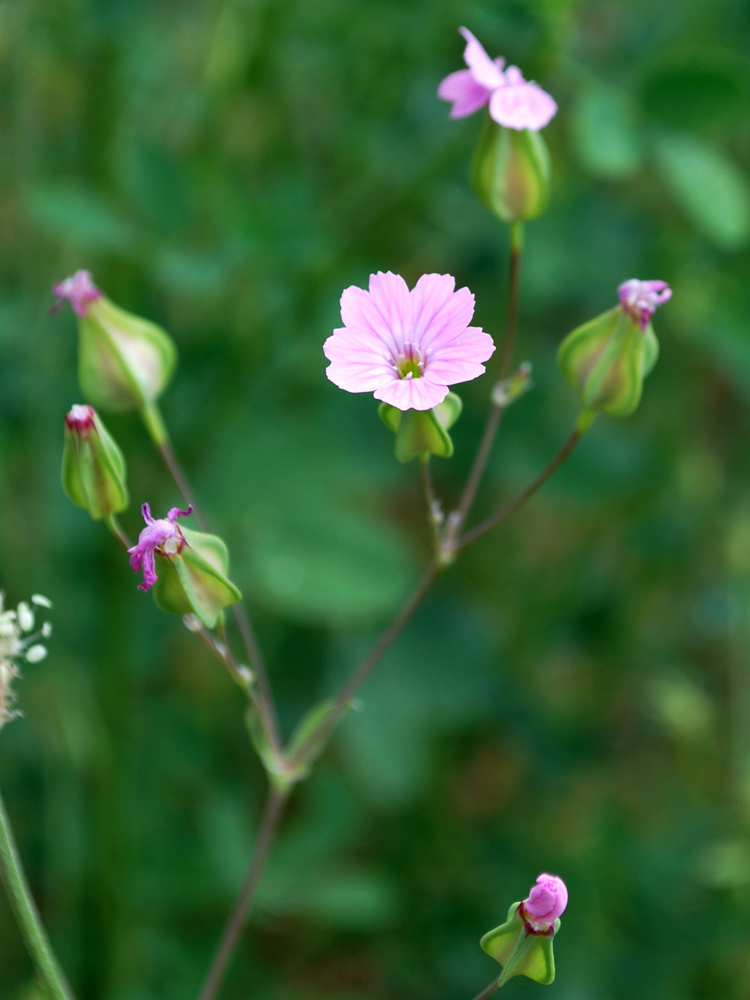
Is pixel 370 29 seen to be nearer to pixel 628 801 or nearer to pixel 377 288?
pixel 377 288

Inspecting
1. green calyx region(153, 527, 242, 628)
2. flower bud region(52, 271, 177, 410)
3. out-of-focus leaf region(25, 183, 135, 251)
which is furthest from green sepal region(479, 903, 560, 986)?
out-of-focus leaf region(25, 183, 135, 251)

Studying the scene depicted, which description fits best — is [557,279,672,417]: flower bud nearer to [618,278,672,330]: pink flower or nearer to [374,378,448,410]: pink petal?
[618,278,672,330]: pink flower

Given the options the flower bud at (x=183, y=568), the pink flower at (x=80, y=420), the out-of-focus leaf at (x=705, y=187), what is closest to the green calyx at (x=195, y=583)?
the flower bud at (x=183, y=568)

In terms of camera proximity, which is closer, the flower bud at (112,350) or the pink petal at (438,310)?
the pink petal at (438,310)

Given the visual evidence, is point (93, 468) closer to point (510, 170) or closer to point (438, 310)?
point (438, 310)

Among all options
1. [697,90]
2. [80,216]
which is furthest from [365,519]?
[697,90]

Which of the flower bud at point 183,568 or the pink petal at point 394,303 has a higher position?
the pink petal at point 394,303

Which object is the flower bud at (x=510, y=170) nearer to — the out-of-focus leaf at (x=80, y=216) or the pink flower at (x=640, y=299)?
the pink flower at (x=640, y=299)
